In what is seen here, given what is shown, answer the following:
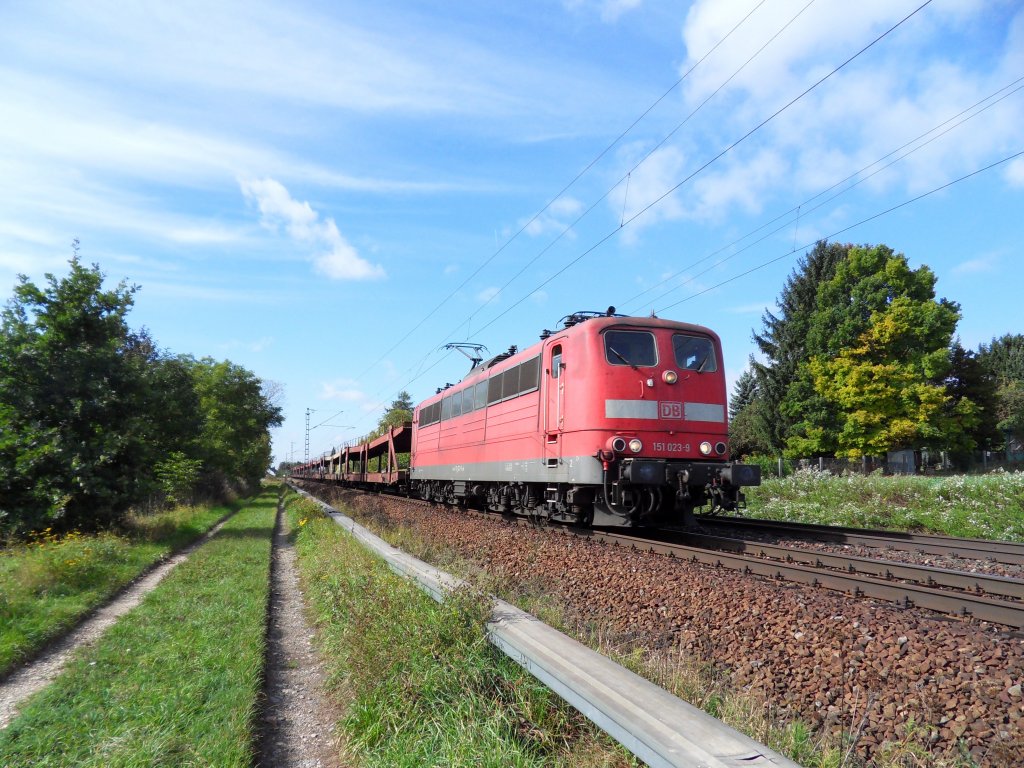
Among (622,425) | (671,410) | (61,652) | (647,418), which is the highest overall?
(671,410)

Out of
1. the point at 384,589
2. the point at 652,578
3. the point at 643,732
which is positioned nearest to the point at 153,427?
the point at 384,589

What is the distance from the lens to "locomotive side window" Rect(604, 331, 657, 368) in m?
10.4

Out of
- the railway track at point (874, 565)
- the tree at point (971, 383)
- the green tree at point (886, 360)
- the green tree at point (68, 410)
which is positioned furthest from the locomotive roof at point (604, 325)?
the tree at point (971, 383)

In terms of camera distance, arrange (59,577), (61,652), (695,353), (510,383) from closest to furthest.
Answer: (61,652)
(59,577)
(695,353)
(510,383)

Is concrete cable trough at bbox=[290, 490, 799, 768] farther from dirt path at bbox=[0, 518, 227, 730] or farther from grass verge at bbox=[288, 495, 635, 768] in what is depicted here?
dirt path at bbox=[0, 518, 227, 730]

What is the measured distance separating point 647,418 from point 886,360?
29.6 metres

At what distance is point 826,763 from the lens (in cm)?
309

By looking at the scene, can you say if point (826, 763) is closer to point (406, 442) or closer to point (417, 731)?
point (417, 731)

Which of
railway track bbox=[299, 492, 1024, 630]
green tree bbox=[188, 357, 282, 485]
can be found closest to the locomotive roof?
railway track bbox=[299, 492, 1024, 630]

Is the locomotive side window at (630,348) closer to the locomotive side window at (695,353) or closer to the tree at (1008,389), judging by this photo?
the locomotive side window at (695,353)

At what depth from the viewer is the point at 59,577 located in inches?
347

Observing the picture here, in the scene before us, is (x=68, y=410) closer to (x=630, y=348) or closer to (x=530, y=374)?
(x=530, y=374)

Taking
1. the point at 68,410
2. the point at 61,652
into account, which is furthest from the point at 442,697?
the point at 68,410

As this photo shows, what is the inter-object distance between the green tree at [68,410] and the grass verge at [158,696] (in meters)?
6.59
